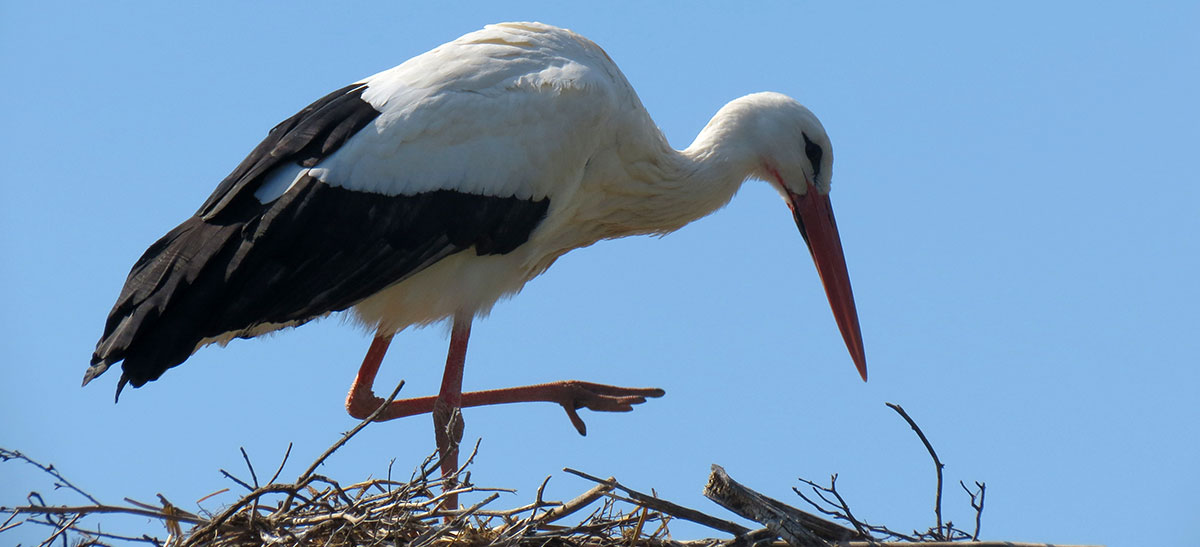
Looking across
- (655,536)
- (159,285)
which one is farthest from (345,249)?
(655,536)

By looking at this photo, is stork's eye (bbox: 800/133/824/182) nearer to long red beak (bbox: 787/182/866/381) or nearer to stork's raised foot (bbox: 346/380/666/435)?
long red beak (bbox: 787/182/866/381)

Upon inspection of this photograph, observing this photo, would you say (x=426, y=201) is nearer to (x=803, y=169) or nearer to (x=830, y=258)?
(x=803, y=169)

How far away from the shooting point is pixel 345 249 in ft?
17.4

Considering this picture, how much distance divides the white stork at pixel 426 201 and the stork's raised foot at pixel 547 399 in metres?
0.35

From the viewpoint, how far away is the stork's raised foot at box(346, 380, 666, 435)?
20.2 feet

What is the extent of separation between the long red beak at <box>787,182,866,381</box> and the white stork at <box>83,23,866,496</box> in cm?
42

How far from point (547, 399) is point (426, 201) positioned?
4.00ft

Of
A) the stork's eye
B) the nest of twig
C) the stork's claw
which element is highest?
the stork's eye

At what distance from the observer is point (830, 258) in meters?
6.34

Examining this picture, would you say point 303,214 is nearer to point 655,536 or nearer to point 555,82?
point 555,82

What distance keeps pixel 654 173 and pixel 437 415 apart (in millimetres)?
1206

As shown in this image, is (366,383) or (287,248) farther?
(366,383)

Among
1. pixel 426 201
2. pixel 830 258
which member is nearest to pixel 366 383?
pixel 426 201

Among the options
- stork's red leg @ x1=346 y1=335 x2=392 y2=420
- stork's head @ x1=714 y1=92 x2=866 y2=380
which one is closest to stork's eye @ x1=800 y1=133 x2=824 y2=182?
stork's head @ x1=714 y1=92 x2=866 y2=380
